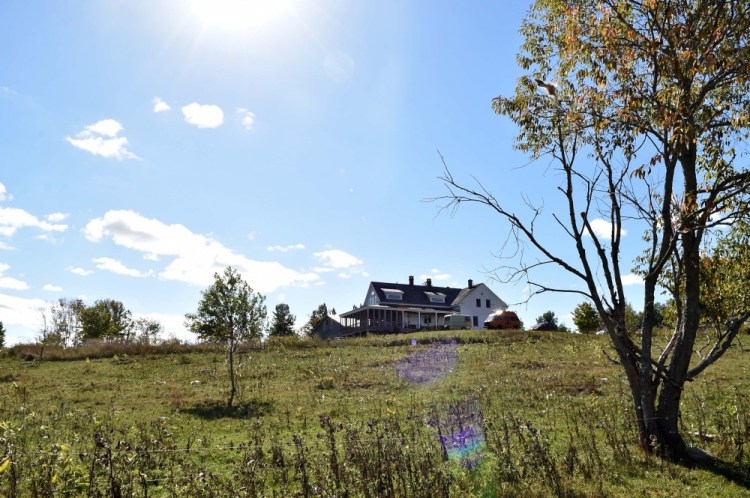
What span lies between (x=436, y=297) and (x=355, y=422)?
2205 inches

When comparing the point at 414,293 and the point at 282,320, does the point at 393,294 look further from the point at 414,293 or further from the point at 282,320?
the point at 282,320

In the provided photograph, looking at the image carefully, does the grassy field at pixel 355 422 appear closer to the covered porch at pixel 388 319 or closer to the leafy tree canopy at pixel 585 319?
the leafy tree canopy at pixel 585 319

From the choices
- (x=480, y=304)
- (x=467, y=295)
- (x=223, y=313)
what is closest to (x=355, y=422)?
(x=223, y=313)

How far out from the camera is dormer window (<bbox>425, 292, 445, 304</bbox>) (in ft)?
223

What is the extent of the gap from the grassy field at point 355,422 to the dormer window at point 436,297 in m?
32.2

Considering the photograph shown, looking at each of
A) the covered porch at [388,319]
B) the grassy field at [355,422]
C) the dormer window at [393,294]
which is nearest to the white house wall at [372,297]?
the dormer window at [393,294]

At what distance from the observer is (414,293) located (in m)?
67.8

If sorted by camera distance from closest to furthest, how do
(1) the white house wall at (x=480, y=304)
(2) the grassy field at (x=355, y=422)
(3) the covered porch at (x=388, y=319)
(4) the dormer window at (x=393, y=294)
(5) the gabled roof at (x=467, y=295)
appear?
(2) the grassy field at (x=355, y=422) → (3) the covered porch at (x=388, y=319) → (4) the dormer window at (x=393, y=294) → (1) the white house wall at (x=480, y=304) → (5) the gabled roof at (x=467, y=295)

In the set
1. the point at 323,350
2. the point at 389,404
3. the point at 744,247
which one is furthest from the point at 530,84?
the point at 323,350

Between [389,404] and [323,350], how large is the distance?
16.9 meters

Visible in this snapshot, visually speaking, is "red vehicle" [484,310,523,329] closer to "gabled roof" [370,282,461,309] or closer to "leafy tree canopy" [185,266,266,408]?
"gabled roof" [370,282,461,309]

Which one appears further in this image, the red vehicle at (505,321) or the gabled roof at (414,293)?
the gabled roof at (414,293)

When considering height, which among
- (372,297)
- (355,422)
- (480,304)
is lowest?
(355,422)

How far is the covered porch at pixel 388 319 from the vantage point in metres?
56.7
